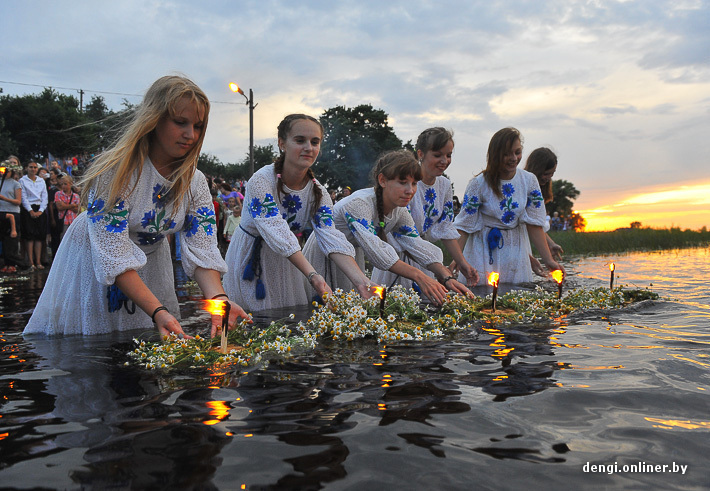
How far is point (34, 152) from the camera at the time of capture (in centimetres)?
6388

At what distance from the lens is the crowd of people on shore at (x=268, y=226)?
3891mm

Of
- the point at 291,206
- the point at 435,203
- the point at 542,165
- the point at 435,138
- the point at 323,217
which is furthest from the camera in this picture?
the point at 542,165

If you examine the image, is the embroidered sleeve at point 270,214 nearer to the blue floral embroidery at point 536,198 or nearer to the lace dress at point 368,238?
the lace dress at point 368,238

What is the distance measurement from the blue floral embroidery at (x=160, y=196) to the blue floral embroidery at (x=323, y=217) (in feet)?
5.98

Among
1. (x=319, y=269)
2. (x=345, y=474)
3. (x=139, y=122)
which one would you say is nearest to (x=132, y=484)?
(x=345, y=474)

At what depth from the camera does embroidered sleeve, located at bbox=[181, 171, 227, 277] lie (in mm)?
4316

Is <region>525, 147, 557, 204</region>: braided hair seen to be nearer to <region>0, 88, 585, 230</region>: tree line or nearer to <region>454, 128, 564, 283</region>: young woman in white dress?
<region>454, 128, 564, 283</region>: young woman in white dress

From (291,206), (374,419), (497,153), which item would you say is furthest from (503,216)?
(374,419)

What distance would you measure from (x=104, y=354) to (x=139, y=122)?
1.59 metres

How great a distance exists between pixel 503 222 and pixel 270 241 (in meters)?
3.62

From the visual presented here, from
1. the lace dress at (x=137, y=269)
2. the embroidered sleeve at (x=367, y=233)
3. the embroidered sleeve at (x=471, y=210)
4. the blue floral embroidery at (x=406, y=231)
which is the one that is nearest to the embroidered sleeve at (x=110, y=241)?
the lace dress at (x=137, y=269)

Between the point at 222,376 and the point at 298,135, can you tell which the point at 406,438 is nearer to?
the point at 222,376

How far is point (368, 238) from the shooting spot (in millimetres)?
5746

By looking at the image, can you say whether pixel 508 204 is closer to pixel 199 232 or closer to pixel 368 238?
pixel 368 238
